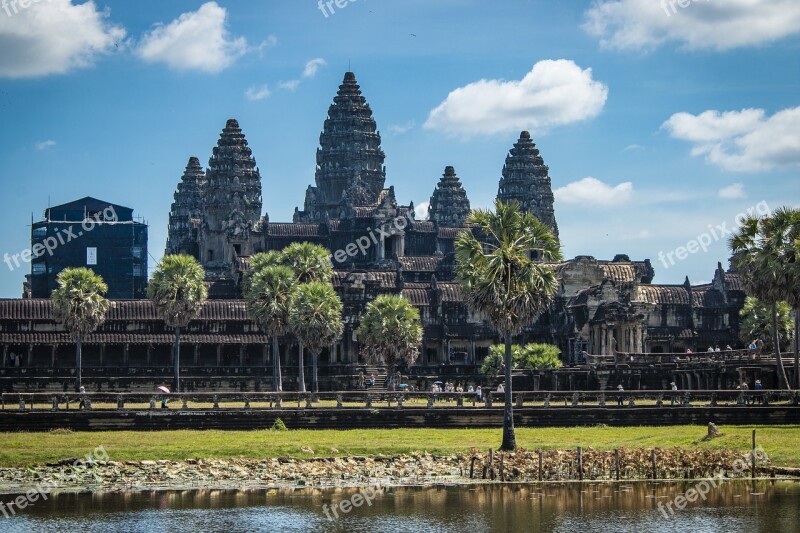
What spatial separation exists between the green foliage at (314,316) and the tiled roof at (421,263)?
51.8 metres

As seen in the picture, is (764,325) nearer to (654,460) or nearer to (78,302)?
(78,302)

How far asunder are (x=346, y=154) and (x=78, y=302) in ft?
308

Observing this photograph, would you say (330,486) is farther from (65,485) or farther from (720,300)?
(720,300)

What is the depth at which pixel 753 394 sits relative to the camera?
79.3 meters

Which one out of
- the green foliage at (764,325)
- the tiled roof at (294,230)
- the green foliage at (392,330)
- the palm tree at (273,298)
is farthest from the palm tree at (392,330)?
the tiled roof at (294,230)

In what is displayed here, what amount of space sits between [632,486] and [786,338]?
2150 inches

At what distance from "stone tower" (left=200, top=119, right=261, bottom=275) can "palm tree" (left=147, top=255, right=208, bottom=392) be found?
69.3 m

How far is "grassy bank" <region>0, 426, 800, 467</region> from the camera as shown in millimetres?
68312

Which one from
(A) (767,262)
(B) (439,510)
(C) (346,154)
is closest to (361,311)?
(A) (767,262)

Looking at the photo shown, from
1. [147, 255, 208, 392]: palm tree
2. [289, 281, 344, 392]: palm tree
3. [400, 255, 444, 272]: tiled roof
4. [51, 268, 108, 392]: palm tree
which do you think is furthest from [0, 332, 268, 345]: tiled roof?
[400, 255, 444, 272]: tiled roof

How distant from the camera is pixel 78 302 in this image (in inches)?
4092

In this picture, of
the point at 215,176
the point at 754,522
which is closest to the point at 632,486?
the point at 754,522

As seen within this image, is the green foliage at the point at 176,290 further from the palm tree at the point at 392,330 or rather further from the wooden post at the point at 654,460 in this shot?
the wooden post at the point at 654,460

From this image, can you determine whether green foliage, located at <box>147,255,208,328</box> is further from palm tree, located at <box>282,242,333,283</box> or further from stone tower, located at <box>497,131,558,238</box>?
stone tower, located at <box>497,131,558,238</box>
